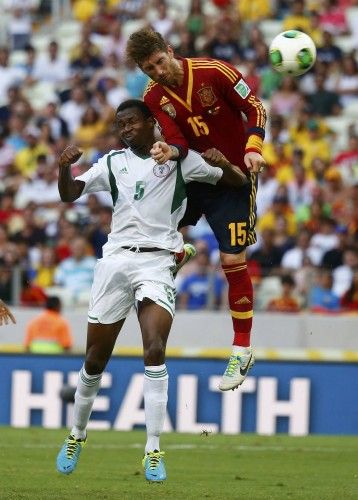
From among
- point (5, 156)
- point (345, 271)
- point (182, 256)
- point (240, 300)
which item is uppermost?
point (182, 256)

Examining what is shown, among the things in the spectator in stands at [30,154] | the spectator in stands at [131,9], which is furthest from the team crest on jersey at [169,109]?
the spectator in stands at [131,9]

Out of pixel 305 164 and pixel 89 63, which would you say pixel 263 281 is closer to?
pixel 305 164

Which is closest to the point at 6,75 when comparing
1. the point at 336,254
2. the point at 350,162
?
the point at 350,162

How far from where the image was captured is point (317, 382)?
17672 mm

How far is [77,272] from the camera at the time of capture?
19.9 m

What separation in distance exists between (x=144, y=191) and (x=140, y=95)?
13445 millimetres

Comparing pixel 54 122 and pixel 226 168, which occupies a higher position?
pixel 226 168

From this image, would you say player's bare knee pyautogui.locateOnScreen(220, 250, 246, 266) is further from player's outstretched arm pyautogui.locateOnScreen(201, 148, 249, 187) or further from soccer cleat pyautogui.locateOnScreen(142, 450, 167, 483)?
soccer cleat pyautogui.locateOnScreen(142, 450, 167, 483)

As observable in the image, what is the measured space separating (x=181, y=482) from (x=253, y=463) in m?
1.99

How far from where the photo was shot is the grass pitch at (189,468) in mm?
10875

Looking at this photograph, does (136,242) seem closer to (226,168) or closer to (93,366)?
(226,168)

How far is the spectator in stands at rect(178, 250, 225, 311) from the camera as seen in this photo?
19109 millimetres

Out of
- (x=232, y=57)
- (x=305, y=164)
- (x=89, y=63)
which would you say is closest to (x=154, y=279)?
(x=305, y=164)

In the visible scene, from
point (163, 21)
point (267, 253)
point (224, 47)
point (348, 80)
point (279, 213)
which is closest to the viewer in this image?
point (267, 253)
